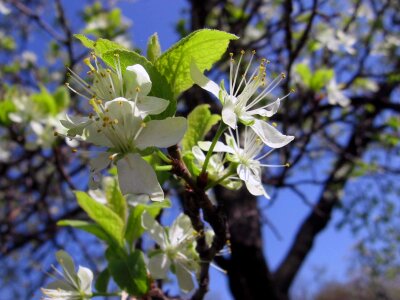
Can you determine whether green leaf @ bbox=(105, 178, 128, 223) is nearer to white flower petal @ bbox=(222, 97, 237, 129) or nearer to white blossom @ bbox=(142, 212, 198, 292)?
white blossom @ bbox=(142, 212, 198, 292)

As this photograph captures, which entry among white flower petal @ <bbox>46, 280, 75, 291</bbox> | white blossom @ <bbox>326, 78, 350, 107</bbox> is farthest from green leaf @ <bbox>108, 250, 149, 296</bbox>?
white blossom @ <bbox>326, 78, 350, 107</bbox>

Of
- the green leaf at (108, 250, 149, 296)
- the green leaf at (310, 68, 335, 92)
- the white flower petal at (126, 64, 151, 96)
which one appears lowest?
the green leaf at (108, 250, 149, 296)

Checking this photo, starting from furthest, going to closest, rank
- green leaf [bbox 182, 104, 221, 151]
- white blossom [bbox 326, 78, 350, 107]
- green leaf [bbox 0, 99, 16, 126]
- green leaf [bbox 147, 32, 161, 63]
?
white blossom [bbox 326, 78, 350, 107], green leaf [bbox 0, 99, 16, 126], green leaf [bbox 182, 104, 221, 151], green leaf [bbox 147, 32, 161, 63]

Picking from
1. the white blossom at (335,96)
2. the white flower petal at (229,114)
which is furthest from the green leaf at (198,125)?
the white blossom at (335,96)

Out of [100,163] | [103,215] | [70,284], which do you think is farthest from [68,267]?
[100,163]

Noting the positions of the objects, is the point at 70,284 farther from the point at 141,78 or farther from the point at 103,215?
the point at 141,78

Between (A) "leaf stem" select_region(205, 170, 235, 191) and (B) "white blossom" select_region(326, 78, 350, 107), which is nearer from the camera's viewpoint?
(A) "leaf stem" select_region(205, 170, 235, 191)
